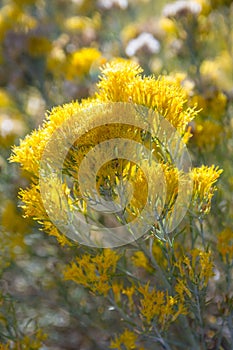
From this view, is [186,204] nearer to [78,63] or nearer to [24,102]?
[78,63]

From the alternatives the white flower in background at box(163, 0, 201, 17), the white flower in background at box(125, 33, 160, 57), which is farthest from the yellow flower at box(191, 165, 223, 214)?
the white flower in background at box(163, 0, 201, 17)

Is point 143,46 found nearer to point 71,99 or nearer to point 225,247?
point 71,99

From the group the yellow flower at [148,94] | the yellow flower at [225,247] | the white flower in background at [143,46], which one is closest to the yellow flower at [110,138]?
the yellow flower at [148,94]

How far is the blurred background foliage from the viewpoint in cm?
293

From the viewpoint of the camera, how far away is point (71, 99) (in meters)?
3.83

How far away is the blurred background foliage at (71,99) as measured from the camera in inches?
115

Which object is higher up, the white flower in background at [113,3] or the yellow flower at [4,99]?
the white flower in background at [113,3]

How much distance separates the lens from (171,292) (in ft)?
7.45

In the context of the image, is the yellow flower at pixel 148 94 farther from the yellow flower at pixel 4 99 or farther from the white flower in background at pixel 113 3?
the yellow flower at pixel 4 99

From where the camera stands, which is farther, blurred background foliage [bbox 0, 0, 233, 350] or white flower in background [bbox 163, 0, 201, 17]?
white flower in background [bbox 163, 0, 201, 17]

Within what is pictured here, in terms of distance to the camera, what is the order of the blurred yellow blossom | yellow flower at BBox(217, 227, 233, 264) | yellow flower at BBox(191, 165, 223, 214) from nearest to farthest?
yellow flower at BBox(191, 165, 223, 214), yellow flower at BBox(217, 227, 233, 264), the blurred yellow blossom

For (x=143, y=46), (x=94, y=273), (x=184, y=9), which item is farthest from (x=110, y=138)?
(x=184, y=9)

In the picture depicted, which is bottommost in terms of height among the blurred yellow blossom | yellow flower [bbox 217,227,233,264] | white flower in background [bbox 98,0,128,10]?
yellow flower [bbox 217,227,233,264]

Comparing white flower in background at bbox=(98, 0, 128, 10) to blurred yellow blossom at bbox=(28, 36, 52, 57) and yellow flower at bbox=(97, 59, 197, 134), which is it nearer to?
blurred yellow blossom at bbox=(28, 36, 52, 57)
